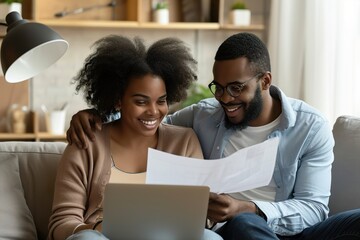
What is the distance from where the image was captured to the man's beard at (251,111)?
7.84 ft

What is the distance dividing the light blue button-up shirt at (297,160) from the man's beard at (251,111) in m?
0.03

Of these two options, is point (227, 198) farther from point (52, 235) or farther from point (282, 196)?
point (52, 235)

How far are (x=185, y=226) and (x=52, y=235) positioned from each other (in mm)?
488

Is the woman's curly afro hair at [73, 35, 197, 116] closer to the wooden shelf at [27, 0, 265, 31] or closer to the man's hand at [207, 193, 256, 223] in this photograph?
the man's hand at [207, 193, 256, 223]

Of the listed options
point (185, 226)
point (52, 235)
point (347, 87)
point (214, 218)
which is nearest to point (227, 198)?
point (214, 218)

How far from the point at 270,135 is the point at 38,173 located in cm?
79

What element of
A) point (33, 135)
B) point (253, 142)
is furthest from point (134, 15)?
point (253, 142)

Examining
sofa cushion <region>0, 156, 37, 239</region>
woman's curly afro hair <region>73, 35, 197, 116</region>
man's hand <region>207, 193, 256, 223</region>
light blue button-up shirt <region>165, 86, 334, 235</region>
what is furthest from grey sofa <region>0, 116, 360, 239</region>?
man's hand <region>207, 193, 256, 223</region>

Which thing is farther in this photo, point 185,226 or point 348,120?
point 348,120

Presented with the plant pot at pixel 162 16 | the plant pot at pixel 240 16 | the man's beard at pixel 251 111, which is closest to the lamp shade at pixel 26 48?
the man's beard at pixel 251 111

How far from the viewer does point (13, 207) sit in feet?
7.73

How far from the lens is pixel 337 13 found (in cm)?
371

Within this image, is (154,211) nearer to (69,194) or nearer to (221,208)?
(221,208)

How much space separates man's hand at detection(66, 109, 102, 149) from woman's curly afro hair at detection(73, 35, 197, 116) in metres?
0.06
